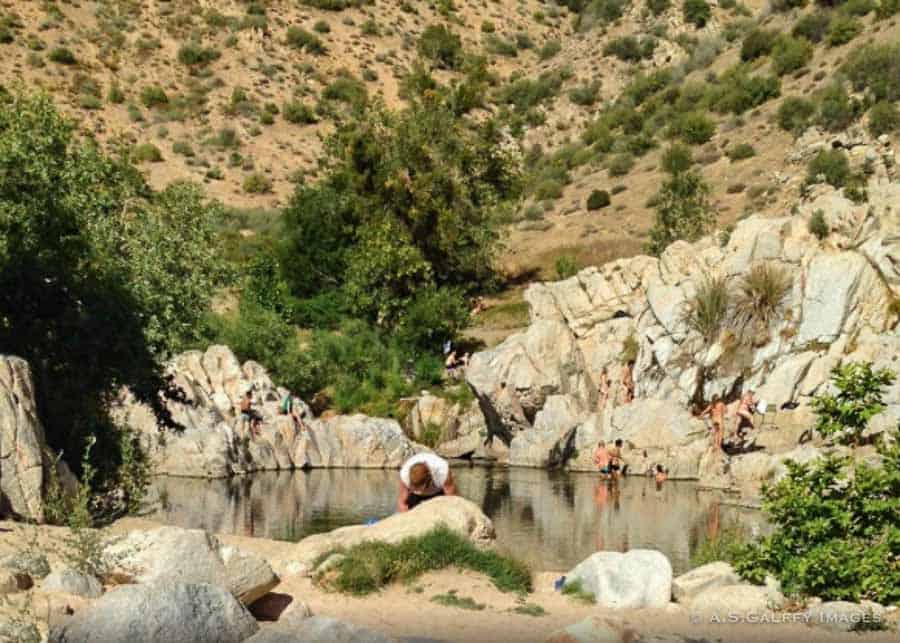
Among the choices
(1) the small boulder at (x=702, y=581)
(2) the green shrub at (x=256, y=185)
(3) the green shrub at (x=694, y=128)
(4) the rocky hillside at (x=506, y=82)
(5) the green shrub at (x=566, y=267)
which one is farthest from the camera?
(2) the green shrub at (x=256, y=185)

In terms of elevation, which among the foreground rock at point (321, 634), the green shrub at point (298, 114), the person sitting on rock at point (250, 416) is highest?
the green shrub at point (298, 114)

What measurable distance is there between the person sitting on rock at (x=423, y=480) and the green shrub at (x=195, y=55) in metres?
68.7

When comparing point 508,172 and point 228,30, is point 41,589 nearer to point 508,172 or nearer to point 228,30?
point 508,172

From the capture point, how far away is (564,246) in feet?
182

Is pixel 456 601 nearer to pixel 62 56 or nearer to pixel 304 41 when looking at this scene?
pixel 62 56

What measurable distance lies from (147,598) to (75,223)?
1168 cm

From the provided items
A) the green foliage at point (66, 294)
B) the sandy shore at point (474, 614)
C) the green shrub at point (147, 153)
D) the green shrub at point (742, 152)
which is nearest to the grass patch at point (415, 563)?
the sandy shore at point (474, 614)

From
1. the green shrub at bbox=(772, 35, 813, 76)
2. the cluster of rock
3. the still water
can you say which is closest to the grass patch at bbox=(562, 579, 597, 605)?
the still water

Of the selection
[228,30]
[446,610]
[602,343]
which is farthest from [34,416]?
[228,30]

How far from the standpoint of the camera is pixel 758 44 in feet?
230

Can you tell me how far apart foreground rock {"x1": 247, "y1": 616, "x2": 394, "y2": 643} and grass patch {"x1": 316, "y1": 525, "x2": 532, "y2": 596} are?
14.1 feet

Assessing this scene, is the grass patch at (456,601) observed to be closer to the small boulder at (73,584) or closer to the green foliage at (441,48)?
the small boulder at (73,584)

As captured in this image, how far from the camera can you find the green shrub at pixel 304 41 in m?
84.6

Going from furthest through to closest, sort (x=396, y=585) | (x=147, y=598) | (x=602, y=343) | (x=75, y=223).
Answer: (x=602, y=343) < (x=75, y=223) < (x=396, y=585) < (x=147, y=598)
